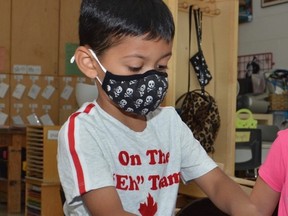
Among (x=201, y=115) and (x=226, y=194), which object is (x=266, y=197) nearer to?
(x=226, y=194)

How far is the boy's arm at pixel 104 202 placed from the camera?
0.97 metres

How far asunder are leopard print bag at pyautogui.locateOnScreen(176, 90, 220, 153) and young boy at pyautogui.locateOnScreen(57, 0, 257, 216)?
1.37 m

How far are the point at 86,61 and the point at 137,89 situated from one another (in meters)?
0.14

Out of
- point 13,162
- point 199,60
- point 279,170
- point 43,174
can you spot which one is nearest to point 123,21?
point 279,170

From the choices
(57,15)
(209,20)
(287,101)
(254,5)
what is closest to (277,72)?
(287,101)

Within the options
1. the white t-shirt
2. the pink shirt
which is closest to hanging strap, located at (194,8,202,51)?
the pink shirt

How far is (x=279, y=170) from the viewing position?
4.74 feet

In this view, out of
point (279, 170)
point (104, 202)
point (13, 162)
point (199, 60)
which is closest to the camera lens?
point (104, 202)

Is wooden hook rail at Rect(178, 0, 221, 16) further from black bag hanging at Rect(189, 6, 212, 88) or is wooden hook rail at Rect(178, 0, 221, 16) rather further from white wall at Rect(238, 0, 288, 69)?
white wall at Rect(238, 0, 288, 69)

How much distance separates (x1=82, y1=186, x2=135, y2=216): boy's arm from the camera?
97cm

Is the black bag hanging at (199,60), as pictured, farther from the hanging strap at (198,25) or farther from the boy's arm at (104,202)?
the boy's arm at (104,202)

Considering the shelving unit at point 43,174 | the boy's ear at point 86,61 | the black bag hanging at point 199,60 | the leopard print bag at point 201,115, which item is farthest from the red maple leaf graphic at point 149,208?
the shelving unit at point 43,174

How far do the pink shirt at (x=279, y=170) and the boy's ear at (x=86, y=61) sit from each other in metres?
0.58

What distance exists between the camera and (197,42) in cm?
276
